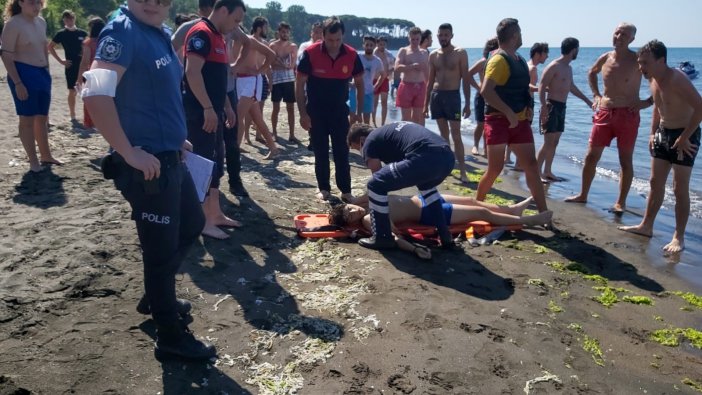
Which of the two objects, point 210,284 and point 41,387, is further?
point 210,284

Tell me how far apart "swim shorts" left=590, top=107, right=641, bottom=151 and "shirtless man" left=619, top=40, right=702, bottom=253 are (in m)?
0.70

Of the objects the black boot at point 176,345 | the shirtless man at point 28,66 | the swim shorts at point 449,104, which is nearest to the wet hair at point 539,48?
the swim shorts at point 449,104

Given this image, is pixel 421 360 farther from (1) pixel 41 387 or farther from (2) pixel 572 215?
(2) pixel 572 215

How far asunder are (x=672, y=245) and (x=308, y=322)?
3970mm

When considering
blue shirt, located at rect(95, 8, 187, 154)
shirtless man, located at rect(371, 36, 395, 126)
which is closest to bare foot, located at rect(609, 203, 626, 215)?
blue shirt, located at rect(95, 8, 187, 154)

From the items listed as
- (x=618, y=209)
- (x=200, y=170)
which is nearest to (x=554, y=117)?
(x=618, y=209)

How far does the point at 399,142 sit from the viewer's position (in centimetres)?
495

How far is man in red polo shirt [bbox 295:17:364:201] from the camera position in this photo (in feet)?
19.7

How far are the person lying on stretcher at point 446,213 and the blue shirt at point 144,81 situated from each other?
2661 mm

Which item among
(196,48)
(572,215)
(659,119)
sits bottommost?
(572,215)

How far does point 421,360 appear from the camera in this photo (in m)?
3.29

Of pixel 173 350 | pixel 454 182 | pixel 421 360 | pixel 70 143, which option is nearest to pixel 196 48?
pixel 173 350

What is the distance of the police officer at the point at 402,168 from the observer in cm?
479

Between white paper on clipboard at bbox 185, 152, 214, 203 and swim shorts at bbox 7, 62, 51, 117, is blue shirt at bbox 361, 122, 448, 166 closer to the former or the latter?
white paper on clipboard at bbox 185, 152, 214, 203
